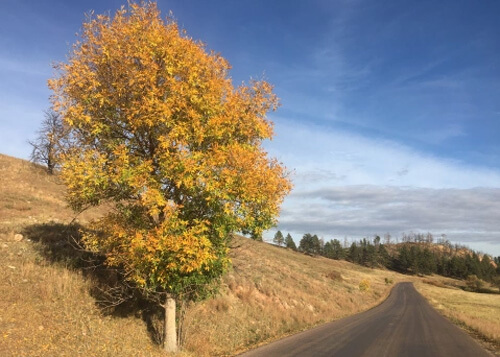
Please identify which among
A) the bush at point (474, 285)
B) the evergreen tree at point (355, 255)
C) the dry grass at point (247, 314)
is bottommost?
the dry grass at point (247, 314)

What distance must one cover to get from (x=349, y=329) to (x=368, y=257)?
15472 cm

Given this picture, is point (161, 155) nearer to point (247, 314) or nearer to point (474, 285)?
point (247, 314)

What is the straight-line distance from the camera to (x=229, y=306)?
1919cm

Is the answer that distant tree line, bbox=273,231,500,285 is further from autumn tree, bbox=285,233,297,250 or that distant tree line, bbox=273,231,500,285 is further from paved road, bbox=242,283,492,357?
paved road, bbox=242,283,492,357

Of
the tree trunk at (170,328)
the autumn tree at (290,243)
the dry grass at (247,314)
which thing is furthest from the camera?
the autumn tree at (290,243)

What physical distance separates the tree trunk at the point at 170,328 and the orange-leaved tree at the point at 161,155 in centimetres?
3

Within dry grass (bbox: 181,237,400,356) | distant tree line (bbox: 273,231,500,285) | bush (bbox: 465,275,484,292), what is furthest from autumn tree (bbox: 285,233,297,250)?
dry grass (bbox: 181,237,400,356)

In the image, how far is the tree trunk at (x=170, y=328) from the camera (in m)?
11.0

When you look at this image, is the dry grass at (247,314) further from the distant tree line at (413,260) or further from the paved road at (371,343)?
the distant tree line at (413,260)

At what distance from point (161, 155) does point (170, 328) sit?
5.31 meters

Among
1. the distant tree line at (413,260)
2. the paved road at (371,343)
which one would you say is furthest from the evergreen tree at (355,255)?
the paved road at (371,343)

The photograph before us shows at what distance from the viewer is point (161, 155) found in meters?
9.64

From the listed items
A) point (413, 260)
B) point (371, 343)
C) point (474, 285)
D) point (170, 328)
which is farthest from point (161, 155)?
point (413, 260)

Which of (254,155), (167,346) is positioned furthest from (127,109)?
(167,346)
